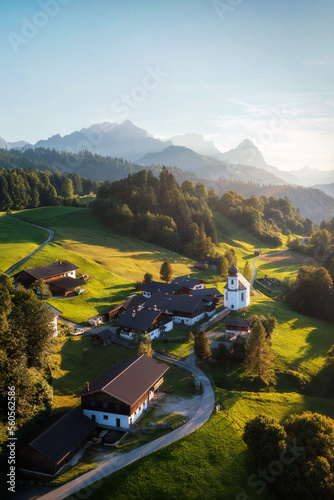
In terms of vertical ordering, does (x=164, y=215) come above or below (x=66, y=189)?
below

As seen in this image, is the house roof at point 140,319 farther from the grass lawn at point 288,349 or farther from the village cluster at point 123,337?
the grass lawn at point 288,349

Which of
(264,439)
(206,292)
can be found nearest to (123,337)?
(206,292)

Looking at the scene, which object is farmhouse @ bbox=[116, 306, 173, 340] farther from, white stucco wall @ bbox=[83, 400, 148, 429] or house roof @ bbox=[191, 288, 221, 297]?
white stucco wall @ bbox=[83, 400, 148, 429]

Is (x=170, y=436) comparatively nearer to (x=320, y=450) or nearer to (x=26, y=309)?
(x=320, y=450)

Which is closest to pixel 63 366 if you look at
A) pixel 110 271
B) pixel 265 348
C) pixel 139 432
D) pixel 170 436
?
pixel 139 432

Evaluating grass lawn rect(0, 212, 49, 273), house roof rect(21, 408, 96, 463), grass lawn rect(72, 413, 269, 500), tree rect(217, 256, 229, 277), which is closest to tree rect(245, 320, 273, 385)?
grass lawn rect(72, 413, 269, 500)

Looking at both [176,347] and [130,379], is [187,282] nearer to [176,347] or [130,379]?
[176,347]

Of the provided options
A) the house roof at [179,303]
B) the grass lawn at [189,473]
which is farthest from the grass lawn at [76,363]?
the house roof at [179,303]

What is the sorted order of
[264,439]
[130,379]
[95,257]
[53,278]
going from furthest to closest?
1. [95,257]
2. [53,278]
3. [130,379]
4. [264,439]
